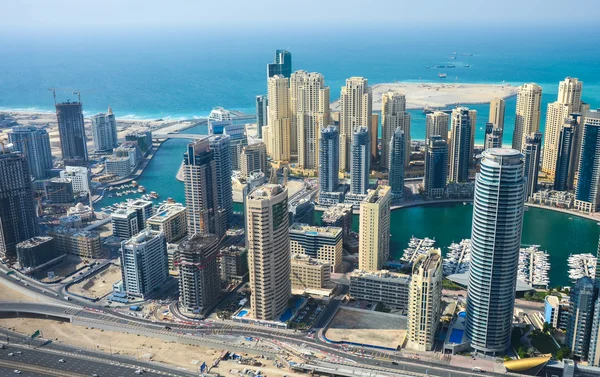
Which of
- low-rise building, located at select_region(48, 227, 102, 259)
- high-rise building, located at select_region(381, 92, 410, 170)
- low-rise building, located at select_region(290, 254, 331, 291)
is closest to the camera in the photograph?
low-rise building, located at select_region(290, 254, 331, 291)

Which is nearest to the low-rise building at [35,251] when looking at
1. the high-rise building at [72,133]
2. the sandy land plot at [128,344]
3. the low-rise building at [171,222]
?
the sandy land plot at [128,344]

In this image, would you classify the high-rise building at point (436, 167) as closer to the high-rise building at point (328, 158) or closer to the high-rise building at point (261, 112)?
the high-rise building at point (328, 158)

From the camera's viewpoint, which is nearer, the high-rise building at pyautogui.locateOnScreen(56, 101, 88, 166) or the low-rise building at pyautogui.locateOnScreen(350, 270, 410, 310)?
the low-rise building at pyautogui.locateOnScreen(350, 270, 410, 310)

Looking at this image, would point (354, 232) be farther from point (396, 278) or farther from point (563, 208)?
point (563, 208)

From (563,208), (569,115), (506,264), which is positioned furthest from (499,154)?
(569,115)

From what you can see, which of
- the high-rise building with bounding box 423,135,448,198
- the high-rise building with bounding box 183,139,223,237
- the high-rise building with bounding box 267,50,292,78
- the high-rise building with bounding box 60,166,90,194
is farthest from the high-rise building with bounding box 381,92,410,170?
the high-rise building with bounding box 60,166,90,194

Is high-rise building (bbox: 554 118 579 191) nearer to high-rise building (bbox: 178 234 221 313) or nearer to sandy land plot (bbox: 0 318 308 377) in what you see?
high-rise building (bbox: 178 234 221 313)

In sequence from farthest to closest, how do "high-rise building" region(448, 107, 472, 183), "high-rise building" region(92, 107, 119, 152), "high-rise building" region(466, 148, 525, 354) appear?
"high-rise building" region(92, 107, 119, 152) < "high-rise building" region(448, 107, 472, 183) < "high-rise building" region(466, 148, 525, 354)
